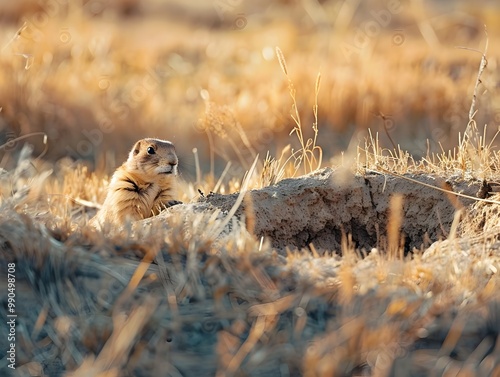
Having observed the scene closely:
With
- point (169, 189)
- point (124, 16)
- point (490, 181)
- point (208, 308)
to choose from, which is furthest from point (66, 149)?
point (124, 16)

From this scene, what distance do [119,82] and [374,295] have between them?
9547 millimetres

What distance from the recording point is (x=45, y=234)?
3.62 meters

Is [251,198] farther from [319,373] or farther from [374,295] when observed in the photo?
[319,373]

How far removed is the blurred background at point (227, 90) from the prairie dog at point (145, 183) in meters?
1.55

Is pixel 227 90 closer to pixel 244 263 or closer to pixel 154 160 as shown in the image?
pixel 154 160

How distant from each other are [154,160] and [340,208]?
139 cm

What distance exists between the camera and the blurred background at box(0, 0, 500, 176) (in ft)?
33.1

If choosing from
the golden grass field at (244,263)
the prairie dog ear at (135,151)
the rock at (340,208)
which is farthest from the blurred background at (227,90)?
the rock at (340,208)

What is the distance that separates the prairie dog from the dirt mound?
85cm

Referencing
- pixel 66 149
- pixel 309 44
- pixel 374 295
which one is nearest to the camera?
pixel 374 295

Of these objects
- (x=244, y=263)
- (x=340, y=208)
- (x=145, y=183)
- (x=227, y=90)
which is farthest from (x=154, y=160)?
(x=227, y=90)

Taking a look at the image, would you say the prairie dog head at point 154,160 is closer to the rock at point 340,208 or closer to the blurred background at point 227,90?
the rock at point 340,208

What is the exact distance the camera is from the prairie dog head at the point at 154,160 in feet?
19.3

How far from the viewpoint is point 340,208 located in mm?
5285
